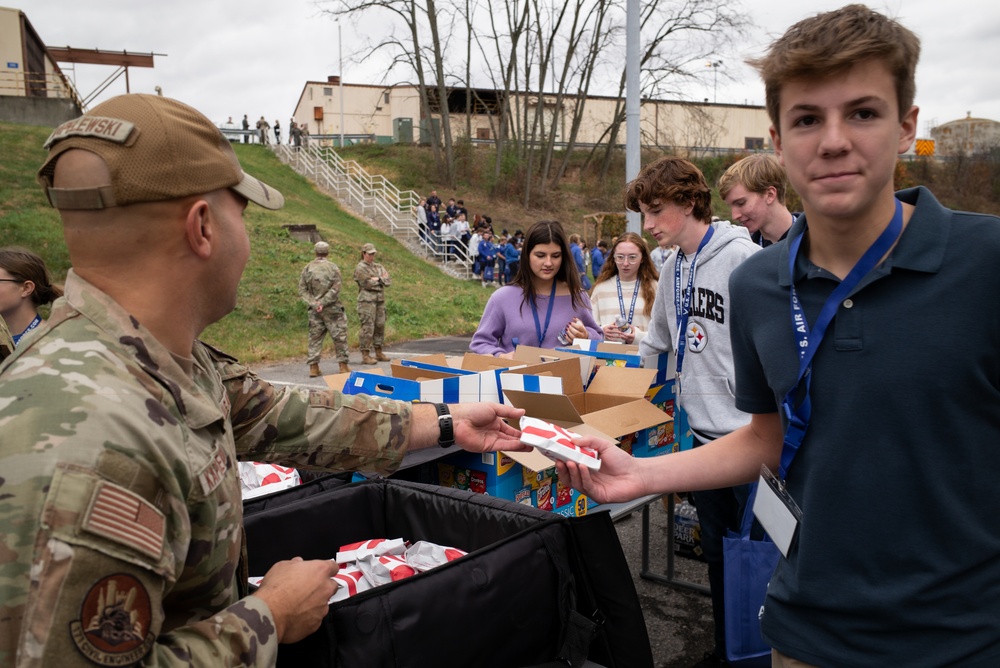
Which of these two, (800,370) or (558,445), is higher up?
(800,370)

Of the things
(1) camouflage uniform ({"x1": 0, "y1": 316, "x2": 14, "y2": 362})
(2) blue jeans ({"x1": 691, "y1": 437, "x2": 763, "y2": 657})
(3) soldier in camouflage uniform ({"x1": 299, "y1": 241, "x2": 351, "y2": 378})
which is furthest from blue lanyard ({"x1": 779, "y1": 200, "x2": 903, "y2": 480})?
(3) soldier in camouflage uniform ({"x1": 299, "y1": 241, "x2": 351, "y2": 378})

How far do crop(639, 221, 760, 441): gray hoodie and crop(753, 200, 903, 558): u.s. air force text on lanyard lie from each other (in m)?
1.53

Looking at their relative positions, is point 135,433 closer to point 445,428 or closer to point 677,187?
point 445,428

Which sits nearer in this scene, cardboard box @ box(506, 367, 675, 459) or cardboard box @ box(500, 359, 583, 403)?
cardboard box @ box(506, 367, 675, 459)

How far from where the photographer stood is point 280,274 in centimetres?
A: 1791

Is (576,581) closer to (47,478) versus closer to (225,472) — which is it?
(225,472)

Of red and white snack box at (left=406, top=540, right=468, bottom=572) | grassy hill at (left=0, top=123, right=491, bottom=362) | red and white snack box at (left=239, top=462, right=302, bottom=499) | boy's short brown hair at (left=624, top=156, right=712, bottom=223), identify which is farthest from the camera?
grassy hill at (left=0, top=123, right=491, bottom=362)

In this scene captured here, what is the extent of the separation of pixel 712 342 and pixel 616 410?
0.51 metres

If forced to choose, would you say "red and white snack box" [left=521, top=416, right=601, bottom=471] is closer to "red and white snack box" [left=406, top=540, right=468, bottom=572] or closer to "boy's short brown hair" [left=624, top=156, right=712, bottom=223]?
"red and white snack box" [left=406, top=540, right=468, bottom=572]

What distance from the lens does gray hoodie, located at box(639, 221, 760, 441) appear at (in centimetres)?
321

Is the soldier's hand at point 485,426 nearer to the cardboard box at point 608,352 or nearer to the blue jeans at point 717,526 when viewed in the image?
the blue jeans at point 717,526

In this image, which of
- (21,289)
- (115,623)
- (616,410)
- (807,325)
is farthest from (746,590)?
(21,289)

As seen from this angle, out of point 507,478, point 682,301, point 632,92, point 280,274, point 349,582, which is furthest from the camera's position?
point 280,274

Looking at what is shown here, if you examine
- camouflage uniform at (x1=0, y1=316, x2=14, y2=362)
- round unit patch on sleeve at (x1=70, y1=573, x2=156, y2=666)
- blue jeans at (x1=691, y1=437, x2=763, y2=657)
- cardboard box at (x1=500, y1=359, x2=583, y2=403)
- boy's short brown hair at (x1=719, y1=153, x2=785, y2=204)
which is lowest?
blue jeans at (x1=691, y1=437, x2=763, y2=657)
